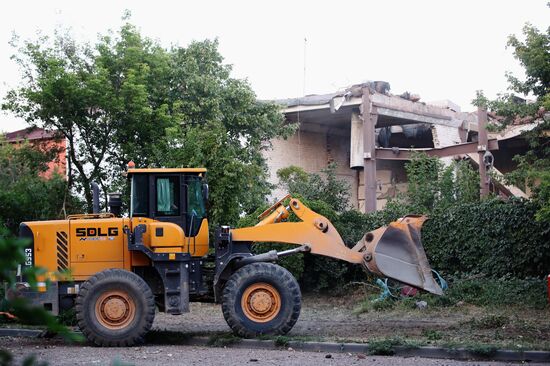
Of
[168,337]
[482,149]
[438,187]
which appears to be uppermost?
[482,149]

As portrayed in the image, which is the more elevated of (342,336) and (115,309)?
(115,309)

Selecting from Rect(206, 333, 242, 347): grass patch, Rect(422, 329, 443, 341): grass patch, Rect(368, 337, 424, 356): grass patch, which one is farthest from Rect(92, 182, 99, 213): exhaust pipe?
Rect(422, 329, 443, 341): grass patch

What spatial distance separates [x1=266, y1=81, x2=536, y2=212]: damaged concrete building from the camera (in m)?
29.0

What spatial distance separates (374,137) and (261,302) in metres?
16.1

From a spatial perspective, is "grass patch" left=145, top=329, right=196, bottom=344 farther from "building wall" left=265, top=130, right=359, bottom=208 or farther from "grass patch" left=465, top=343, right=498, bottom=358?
"building wall" left=265, top=130, right=359, bottom=208

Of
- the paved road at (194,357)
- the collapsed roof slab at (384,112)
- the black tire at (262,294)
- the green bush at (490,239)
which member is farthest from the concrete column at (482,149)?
the paved road at (194,357)

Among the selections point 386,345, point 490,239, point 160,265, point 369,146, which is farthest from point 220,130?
point 386,345

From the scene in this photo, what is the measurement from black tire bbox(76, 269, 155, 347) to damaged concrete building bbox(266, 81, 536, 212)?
16.3 meters

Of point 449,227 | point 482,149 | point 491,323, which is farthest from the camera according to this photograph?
point 482,149

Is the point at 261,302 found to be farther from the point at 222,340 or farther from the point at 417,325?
the point at 417,325

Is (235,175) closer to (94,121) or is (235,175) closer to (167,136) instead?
(167,136)

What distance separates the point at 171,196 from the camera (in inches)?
572

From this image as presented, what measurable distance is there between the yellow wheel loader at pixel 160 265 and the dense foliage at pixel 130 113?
23.6 ft

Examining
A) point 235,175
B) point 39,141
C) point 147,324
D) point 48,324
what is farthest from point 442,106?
point 48,324
